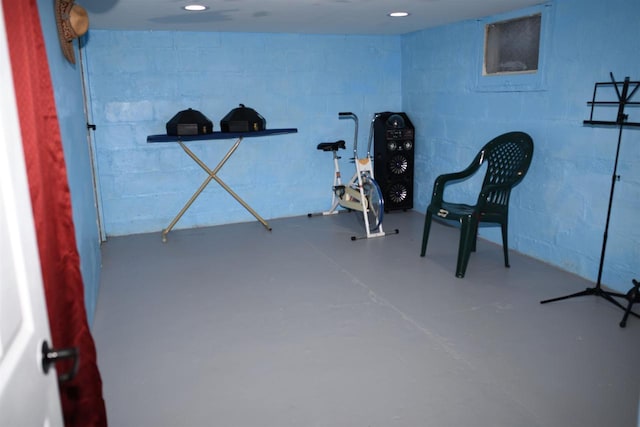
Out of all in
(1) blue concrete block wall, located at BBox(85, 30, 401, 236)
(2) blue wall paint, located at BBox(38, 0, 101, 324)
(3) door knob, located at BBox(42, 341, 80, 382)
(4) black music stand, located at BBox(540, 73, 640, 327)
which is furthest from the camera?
(1) blue concrete block wall, located at BBox(85, 30, 401, 236)

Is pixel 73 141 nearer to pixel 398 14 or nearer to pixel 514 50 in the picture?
pixel 398 14

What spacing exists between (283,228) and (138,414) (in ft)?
10.6

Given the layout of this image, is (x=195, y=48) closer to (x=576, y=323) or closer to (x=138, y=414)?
(x=138, y=414)

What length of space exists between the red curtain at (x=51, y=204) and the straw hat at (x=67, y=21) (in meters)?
1.75

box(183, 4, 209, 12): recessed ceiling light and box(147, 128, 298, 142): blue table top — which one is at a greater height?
box(183, 4, 209, 12): recessed ceiling light

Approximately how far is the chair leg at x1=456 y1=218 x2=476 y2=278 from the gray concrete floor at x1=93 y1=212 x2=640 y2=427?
132mm

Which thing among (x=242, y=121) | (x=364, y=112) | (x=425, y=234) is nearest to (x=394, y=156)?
(x=364, y=112)

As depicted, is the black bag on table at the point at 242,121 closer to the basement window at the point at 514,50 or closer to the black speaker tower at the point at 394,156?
the black speaker tower at the point at 394,156

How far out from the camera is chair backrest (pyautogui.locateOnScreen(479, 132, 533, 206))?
3834mm

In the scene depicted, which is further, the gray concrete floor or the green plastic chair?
the green plastic chair

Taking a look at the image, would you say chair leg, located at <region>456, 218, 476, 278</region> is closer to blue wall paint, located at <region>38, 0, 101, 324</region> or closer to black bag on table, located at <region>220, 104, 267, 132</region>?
black bag on table, located at <region>220, 104, 267, 132</region>

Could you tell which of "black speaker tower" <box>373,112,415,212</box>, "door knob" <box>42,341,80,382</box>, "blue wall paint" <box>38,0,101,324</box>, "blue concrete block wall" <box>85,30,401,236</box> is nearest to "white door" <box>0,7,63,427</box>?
Answer: "door knob" <box>42,341,80,382</box>

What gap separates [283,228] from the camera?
5.36m

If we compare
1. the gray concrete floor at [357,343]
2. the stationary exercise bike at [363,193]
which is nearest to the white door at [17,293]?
the gray concrete floor at [357,343]
